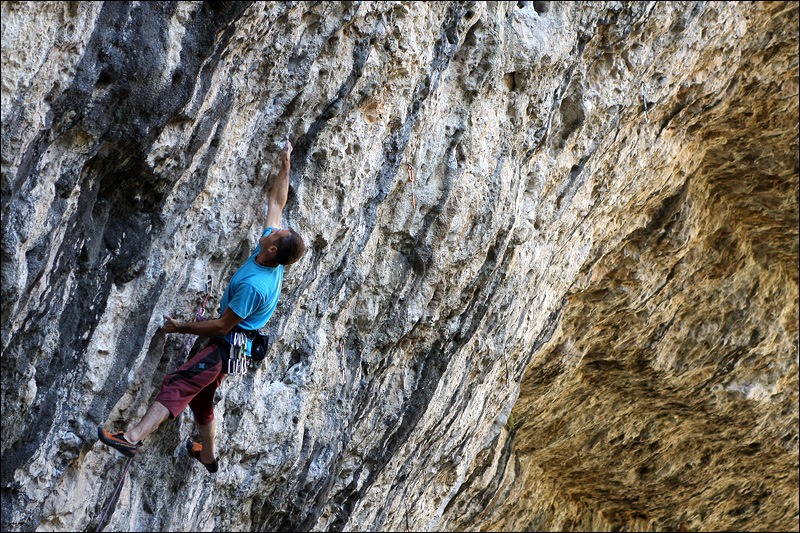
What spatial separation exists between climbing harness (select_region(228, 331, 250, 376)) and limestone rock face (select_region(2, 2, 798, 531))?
31 centimetres

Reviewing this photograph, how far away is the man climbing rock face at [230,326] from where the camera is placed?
4.63 meters

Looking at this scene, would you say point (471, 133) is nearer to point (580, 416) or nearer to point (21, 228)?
point (21, 228)

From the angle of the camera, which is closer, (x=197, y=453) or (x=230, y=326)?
(x=230, y=326)

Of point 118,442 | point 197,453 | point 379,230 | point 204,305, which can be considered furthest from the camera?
point 379,230

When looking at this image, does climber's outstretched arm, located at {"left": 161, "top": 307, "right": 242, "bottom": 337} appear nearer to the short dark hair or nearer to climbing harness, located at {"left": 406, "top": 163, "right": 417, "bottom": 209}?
the short dark hair

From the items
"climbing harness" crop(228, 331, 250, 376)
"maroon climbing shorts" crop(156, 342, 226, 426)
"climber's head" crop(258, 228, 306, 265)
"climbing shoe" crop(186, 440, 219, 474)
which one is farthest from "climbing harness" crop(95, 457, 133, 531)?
"climber's head" crop(258, 228, 306, 265)

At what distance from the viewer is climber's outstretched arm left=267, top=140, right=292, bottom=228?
498 cm

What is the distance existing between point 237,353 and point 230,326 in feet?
0.81

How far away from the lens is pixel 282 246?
461 cm

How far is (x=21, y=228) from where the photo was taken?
160 inches

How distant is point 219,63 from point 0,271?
1.34 meters

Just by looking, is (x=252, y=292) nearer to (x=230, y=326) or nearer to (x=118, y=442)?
(x=230, y=326)

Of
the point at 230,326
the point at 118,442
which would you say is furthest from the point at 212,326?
the point at 118,442

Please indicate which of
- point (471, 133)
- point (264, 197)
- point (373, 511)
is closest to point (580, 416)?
point (373, 511)
